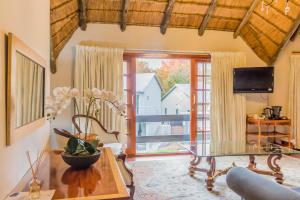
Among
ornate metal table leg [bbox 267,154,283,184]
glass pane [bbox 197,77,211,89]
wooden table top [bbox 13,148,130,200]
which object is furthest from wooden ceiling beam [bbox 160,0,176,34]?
wooden table top [bbox 13,148,130,200]

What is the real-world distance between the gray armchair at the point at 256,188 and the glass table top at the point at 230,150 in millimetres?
1626

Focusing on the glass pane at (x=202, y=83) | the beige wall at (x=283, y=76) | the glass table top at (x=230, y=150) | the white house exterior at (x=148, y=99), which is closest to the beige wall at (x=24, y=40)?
the glass table top at (x=230, y=150)

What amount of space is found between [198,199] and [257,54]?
12.2 feet

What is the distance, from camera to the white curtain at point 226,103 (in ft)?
17.6

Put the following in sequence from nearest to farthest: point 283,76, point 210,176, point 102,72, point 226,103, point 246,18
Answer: point 210,176, point 102,72, point 246,18, point 226,103, point 283,76

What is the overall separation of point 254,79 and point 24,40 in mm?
4489

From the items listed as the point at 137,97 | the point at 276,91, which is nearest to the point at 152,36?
the point at 137,97

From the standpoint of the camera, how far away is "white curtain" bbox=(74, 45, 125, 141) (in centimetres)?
471

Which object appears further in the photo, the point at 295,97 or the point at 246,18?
the point at 295,97

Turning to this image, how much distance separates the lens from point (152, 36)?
5188mm

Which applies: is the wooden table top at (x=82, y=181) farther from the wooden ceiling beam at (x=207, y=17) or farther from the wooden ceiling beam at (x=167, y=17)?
the wooden ceiling beam at (x=207, y=17)

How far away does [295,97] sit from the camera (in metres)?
5.54

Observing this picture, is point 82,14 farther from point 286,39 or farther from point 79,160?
point 286,39

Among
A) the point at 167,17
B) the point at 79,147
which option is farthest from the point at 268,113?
the point at 79,147
